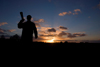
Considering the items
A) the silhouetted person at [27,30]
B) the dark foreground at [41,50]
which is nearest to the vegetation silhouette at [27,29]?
the silhouetted person at [27,30]

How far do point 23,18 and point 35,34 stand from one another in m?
1.17

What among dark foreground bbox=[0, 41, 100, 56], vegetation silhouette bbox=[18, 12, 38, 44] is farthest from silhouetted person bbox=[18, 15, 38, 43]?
dark foreground bbox=[0, 41, 100, 56]

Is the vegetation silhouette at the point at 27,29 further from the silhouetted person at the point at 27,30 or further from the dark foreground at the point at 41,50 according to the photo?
the dark foreground at the point at 41,50

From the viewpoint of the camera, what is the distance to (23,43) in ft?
10.2

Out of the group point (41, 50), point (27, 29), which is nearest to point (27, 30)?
point (27, 29)

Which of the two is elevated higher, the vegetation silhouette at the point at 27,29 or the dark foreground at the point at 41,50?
the vegetation silhouette at the point at 27,29

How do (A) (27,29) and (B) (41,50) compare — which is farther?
(B) (41,50)

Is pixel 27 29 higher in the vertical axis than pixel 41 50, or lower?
higher

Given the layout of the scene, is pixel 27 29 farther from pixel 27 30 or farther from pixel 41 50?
pixel 41 50

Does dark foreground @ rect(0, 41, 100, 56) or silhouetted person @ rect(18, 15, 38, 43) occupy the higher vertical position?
silhouetted person @ rect(18, 15, 38, 43)

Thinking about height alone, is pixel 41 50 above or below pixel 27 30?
below

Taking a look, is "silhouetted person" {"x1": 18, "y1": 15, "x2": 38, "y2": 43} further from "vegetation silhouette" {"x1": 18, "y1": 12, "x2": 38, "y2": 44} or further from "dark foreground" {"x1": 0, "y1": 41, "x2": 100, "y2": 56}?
"dark foreground" {"x1": 0, "y1": 41, "x2": 100, "y2": 56}

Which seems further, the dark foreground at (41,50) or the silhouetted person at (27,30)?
the silhouetted person at (27,30)

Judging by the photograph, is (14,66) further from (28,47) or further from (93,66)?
(93,66)
